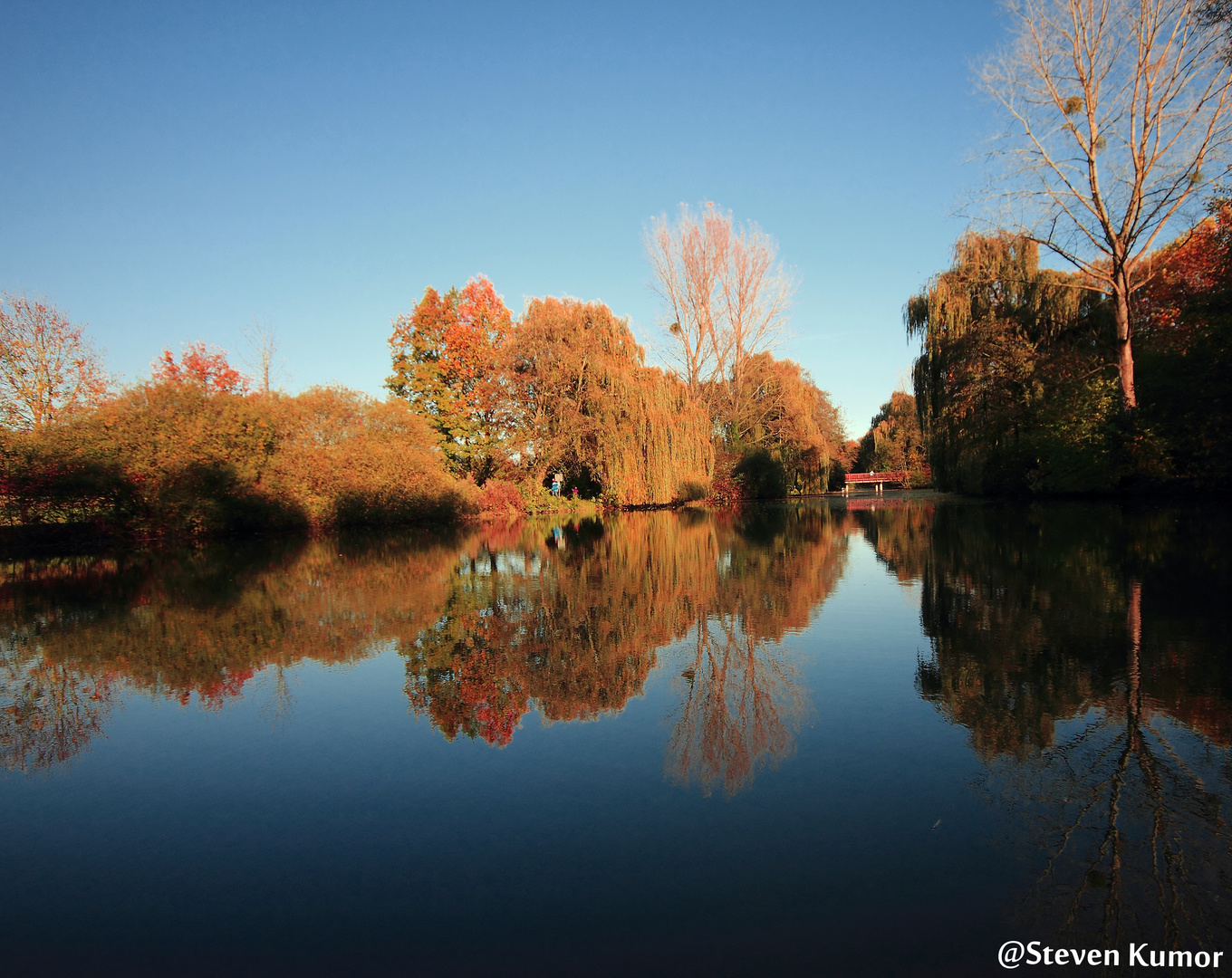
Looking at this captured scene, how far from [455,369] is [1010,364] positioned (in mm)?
20542

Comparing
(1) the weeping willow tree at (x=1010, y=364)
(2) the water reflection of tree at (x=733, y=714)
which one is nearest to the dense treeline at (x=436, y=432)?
(1) the weeping willow tree at (x=1010, y=364)

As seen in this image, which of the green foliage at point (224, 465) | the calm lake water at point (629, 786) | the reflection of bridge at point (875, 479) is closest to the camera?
the calm lake water at point (629, 786)

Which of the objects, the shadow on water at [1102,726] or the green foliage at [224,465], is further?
the green foliage at [224,465]

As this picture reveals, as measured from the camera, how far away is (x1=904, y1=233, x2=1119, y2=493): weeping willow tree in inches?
724

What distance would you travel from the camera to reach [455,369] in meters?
28.6

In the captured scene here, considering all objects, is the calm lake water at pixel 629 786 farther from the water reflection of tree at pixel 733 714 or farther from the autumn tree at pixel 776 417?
the autumn tree at pixel 776 417

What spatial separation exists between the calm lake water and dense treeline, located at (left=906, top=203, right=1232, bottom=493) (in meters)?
12.3

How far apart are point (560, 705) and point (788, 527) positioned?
40.4 feet

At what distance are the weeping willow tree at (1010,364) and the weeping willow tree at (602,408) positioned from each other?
27.7 feet

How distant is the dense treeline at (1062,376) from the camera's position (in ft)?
51.8

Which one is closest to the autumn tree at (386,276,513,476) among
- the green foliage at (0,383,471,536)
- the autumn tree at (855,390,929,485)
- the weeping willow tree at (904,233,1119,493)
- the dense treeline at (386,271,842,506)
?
the dense treeline at (386,271,842,506)

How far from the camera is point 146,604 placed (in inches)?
289

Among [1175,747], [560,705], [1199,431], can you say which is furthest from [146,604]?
[1199,431]

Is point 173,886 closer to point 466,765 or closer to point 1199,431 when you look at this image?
point 466,765
